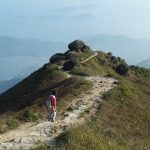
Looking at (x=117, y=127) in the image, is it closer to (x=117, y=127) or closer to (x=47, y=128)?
(x=117, y=127)

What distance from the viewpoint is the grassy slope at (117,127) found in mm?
11266

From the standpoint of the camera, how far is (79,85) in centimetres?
2894

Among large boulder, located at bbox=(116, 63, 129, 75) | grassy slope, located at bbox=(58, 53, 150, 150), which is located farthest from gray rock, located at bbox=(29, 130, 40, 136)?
large boulder, located at bbox=(116, 63, 129, 75)

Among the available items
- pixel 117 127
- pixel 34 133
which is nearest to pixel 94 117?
pixel 117 127

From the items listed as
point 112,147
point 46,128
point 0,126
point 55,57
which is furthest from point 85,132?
point 55,57

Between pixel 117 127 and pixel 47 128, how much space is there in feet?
17.6

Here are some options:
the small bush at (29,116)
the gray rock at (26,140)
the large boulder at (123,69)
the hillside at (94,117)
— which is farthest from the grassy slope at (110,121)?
the large boulder at (123,69)

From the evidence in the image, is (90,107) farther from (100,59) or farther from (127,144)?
(100,59)

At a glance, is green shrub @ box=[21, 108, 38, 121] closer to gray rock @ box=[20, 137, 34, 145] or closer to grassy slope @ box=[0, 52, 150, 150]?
grassy slope @ box=[0, 52, 150, 150]

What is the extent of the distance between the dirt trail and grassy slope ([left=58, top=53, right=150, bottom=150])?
39.1 inches

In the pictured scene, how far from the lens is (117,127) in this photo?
18.8 metres

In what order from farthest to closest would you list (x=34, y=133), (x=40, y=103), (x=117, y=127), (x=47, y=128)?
(x=40, y=103) < (x=117, y=127) < (x=47, y=128) < (x=34, y=133)

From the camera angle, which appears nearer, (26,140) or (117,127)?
(26,140)

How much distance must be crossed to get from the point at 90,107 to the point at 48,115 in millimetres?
4195
